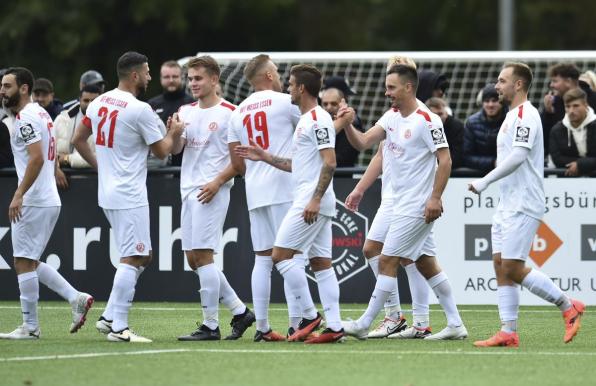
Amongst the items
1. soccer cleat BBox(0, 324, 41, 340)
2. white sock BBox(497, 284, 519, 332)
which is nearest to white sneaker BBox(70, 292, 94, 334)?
soccer cleat BBox(0, 324, 41, 340)

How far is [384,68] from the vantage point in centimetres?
2220

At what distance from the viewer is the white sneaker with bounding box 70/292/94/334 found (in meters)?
13.0

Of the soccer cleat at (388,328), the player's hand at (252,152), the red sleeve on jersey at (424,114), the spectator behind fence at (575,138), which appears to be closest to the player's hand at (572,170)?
the spectator behind fence at (575,138)

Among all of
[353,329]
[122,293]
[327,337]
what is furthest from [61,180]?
[327,337]

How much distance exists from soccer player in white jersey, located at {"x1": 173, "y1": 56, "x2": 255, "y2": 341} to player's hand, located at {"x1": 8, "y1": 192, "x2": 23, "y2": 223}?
131 cm

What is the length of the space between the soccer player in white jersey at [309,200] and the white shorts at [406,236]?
495mm

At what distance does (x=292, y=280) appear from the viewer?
12.4m

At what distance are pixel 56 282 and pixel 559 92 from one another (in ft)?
Result: 20.7

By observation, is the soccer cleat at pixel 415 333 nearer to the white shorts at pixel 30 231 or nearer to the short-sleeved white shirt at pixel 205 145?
the short-sleeved white shirt at pixel 205 145

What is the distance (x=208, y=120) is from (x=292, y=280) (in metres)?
1.47

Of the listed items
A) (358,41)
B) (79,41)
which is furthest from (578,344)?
(358,41)

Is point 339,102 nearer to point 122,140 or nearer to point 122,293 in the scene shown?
point 122,140

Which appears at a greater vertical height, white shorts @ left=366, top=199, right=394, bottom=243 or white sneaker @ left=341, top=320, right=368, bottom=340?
white shorts @ left=366, top=199, right=394, bottom=243

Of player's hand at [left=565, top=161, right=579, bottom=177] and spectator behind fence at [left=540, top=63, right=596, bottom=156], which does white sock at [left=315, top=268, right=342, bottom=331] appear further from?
spectator behind fence at [left=540, top=63, right=596, bottom=156]
